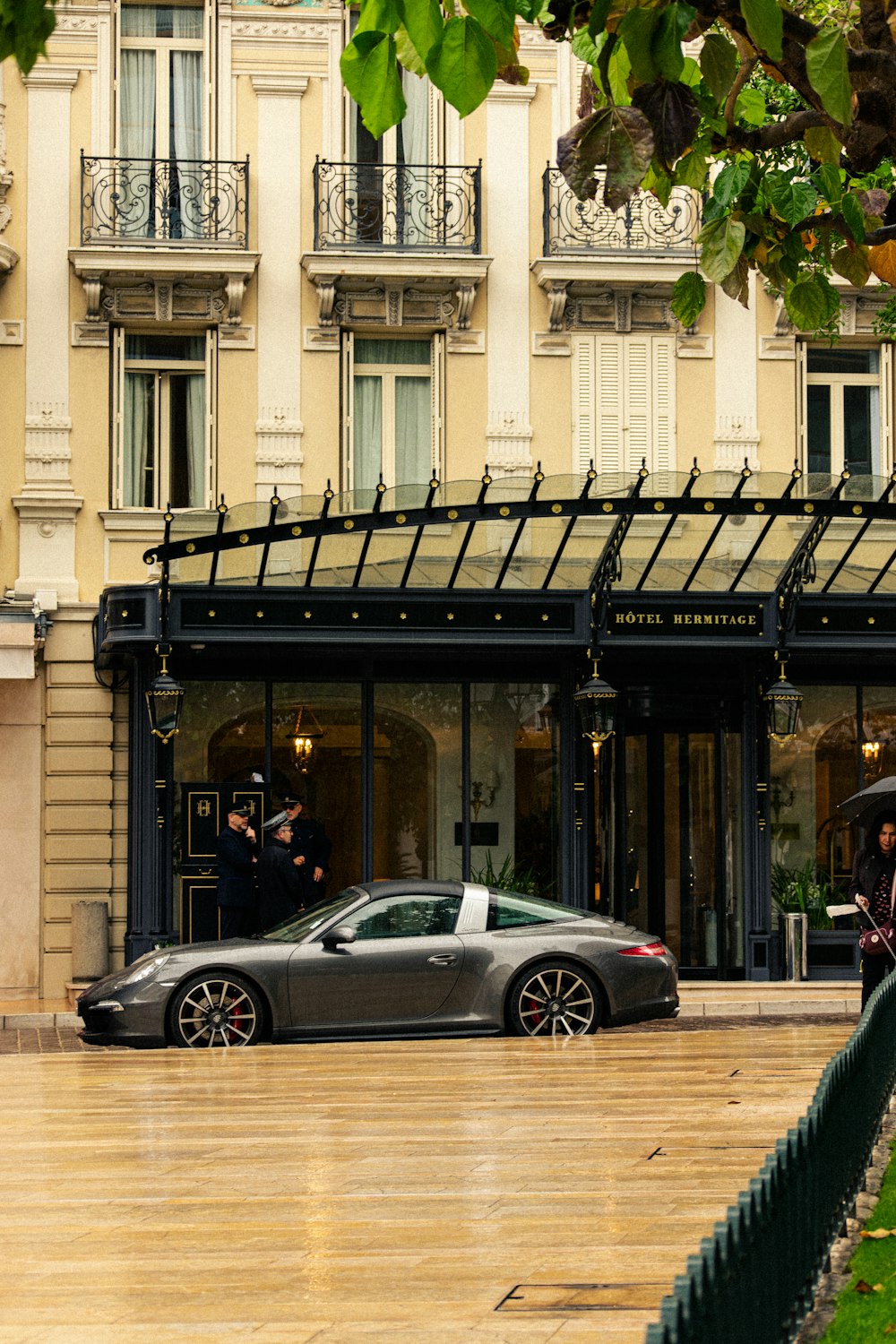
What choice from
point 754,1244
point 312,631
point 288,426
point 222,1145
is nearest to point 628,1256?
point 754,1244

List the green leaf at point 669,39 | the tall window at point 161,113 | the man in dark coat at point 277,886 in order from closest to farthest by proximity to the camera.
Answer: the green leaf at point 669,39 < the man in dark coat at point 277,886 < the tall window at point 161,113

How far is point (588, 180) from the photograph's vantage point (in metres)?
5.57

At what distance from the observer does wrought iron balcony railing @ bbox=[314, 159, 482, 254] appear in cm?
2222

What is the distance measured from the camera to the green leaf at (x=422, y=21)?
176 inches

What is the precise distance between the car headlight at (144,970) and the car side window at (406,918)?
1402 mm

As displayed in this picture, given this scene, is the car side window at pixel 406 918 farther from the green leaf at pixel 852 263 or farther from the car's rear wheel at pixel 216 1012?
the green leaf at pixel 852 263

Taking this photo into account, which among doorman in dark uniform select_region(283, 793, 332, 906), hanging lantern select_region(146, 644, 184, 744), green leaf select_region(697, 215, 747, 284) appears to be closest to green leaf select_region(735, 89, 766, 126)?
green leaf select_region(697, 215, 747, 284)

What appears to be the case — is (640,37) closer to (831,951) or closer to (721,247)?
(721,247)

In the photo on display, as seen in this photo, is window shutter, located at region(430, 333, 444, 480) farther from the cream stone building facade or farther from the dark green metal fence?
the dark green metal fence

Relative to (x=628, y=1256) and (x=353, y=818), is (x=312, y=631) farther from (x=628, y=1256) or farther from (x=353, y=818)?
(x=628, y=1256)

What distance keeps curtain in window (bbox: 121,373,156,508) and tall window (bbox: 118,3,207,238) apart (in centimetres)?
172

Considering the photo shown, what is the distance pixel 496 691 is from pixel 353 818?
212cm

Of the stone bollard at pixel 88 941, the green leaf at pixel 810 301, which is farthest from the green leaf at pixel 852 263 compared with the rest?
the stone bollard at pixel 88 941

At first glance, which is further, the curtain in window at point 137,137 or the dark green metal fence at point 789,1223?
the curtain in window at point 137,137
